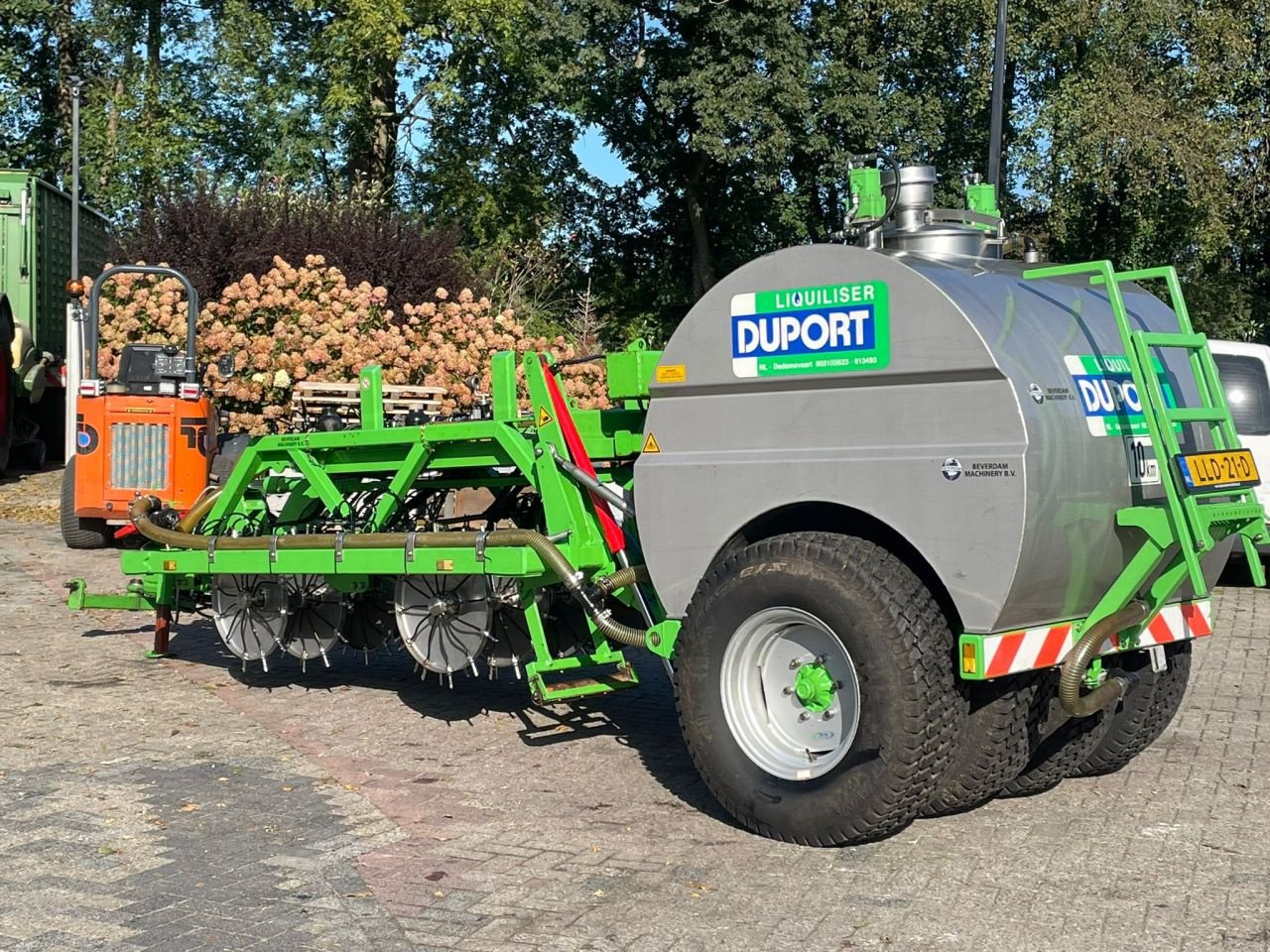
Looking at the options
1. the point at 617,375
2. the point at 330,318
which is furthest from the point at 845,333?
the point at 330,318

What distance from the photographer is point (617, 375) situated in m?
6.67

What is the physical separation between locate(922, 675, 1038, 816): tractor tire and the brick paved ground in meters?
0.16

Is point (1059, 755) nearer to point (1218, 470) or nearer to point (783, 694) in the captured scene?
point (783, 694)

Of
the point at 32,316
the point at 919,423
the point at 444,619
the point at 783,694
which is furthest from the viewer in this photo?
the point at 32,316

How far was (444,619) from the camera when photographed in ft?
23.6

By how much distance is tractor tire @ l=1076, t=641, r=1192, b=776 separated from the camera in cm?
646

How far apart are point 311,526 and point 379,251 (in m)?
13.6

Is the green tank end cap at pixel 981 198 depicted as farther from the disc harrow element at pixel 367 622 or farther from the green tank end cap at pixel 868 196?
the disc harrow element at pixel 367 622

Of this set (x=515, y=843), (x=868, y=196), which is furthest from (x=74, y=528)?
(x=868, y=196)

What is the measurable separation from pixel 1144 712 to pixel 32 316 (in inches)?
782

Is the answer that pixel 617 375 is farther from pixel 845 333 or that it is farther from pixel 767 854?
pixel 767 854

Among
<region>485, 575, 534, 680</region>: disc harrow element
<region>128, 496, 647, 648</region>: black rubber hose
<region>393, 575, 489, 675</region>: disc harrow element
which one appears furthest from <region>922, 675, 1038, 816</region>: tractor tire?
<region>393, 575, 489, 675</region>: disc harrow element

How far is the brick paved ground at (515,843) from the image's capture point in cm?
470

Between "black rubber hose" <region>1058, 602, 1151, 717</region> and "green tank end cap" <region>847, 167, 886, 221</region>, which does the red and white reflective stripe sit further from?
"green tank end cap" <region>847, 167, 886, 221</region>
